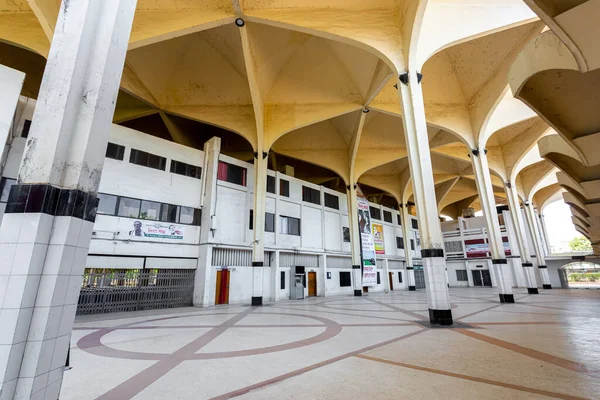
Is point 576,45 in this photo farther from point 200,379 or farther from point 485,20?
point 485,20

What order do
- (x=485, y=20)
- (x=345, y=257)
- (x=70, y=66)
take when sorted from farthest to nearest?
(x=345, y=257), (x=485, y=20), (x=70, y=66)

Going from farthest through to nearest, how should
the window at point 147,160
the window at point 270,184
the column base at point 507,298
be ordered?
the window at point 270,184, the window at point 147,160, the column base at point 507,298

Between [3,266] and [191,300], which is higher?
[3,266]

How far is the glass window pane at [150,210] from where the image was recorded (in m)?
13.0

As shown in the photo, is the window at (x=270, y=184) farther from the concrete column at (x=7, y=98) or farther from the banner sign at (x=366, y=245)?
the concrete column at (x=7, y=98)

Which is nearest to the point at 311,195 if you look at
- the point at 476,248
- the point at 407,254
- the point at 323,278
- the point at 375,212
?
→ the point at 323,278

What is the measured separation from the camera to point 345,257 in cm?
2241

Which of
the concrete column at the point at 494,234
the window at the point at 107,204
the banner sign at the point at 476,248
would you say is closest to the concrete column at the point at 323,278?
the concrete column at the point at 494,234

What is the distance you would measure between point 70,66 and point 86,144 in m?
0.88

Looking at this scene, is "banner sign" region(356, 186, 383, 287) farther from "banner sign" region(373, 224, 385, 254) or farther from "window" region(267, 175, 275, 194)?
"window" region(267, 175, 275, 194)

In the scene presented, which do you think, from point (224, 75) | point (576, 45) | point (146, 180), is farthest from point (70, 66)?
point (224, 75)

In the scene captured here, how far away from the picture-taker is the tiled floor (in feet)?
10.4

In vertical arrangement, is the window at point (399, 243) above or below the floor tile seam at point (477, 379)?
above

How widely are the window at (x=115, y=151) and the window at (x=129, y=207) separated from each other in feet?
6.34
